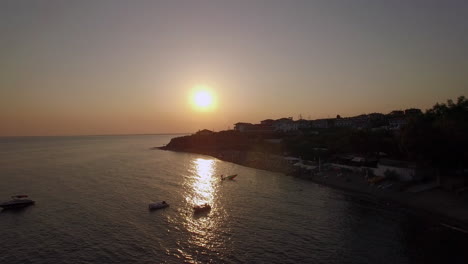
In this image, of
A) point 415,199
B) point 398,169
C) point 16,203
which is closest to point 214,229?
point 415,199

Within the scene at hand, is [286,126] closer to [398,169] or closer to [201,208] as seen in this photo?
[398,169]

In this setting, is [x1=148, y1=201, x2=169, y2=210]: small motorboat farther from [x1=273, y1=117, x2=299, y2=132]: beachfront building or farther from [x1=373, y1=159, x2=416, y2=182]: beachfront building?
[x1=273, y1=117, x2=299, y2=132]: beachfront building

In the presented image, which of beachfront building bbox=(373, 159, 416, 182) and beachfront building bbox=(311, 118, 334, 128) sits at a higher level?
beachfront building bbox=(311, 118, 334, 128)

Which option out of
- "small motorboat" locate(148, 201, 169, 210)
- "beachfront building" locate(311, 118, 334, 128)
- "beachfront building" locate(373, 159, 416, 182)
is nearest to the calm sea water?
"small motorboat" locate(148, 201, 169, 210)

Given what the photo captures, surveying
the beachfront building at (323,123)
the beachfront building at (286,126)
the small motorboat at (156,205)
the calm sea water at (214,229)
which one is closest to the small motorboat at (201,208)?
the calm sea water at (214,229)

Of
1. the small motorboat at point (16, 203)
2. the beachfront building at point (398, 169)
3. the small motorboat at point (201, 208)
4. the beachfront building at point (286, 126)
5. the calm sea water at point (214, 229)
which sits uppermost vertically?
the beachfront building at point (286, 126)

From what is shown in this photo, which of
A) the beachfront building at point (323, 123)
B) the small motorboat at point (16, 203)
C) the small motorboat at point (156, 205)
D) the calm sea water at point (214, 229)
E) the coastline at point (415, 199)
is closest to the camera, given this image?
the calm sea water at point (214, 229)

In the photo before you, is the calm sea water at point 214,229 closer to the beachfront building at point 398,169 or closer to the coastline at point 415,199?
the coastline at point 415,199

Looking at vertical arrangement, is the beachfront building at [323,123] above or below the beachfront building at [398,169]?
above
